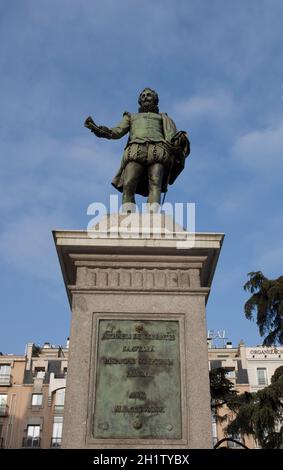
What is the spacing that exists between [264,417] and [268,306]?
401 cm

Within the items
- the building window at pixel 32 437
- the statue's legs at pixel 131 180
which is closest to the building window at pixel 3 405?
the building window at pixel 32 437

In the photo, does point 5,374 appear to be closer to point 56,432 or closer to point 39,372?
point 39,372

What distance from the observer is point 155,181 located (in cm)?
811

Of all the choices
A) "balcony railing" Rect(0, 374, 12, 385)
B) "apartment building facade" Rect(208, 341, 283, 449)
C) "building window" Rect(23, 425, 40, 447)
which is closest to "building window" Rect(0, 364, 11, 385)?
"balcony railing" Rect(0, 374, 12, 385)

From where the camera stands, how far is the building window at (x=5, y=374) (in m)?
49.6

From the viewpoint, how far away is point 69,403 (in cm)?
625

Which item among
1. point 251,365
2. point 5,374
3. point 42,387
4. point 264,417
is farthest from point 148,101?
point 5,374

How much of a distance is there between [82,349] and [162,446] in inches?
52.1

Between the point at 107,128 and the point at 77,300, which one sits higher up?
the point at 107,128

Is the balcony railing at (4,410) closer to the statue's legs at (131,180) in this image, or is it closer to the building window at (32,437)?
the building window at (32,437)

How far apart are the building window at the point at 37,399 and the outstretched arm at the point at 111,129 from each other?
42.9 meters

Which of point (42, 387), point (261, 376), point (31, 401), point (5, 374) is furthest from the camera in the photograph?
point (5, 374)
